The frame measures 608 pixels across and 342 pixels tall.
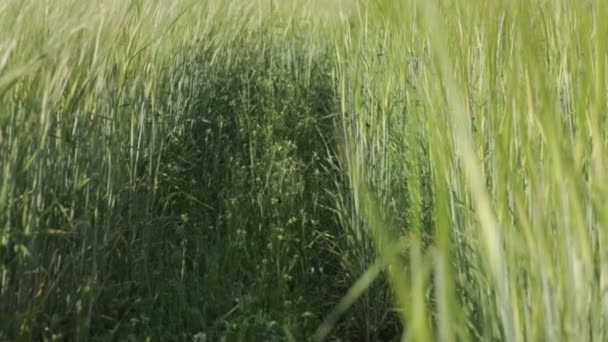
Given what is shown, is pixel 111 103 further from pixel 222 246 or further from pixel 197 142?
pixel 197 142

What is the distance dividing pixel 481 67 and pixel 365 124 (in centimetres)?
51

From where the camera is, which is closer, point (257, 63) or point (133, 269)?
point (133, 269)

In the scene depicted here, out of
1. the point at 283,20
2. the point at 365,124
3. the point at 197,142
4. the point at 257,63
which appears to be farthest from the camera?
the point at 283,20

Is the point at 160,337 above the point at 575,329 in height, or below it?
below

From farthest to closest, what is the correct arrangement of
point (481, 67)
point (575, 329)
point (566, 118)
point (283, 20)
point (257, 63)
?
1. point (283, 20)
2. point (257, 63)
3. point (481, 67)
4. point (566, 118)
5. point (575, 329)

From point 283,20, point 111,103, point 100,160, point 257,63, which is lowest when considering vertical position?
point 100,160

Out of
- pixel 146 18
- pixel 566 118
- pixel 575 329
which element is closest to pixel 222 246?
pixel 146 18

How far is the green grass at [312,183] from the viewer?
2.52 ft

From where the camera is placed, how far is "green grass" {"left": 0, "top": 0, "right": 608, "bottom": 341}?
77cm

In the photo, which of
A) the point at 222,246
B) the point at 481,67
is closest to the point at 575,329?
the point at 481,67

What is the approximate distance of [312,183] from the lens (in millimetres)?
2250

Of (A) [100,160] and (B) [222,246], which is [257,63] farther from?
(A) [100,160]

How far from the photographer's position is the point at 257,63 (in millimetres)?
2914

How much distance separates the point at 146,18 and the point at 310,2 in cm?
173
